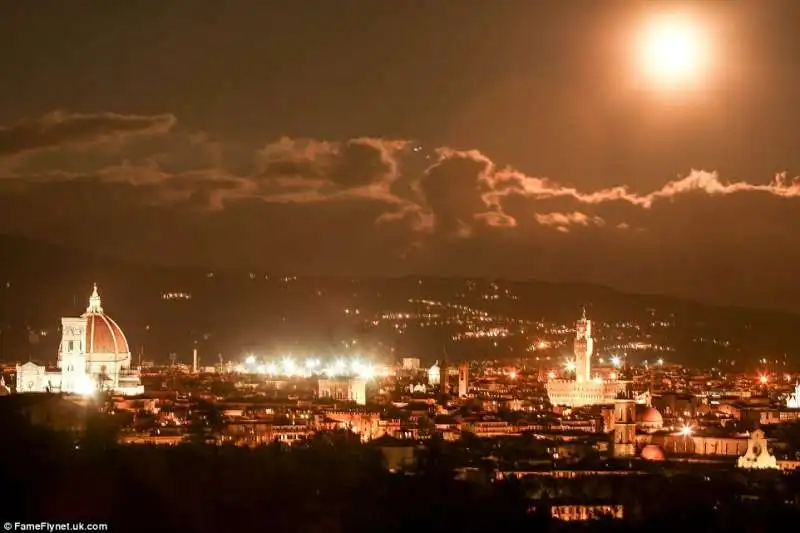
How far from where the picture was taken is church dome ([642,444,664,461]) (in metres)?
44.5

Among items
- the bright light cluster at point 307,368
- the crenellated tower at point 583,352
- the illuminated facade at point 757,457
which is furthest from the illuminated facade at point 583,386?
the illuminated facade at point 757,457

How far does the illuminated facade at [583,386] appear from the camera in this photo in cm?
7131

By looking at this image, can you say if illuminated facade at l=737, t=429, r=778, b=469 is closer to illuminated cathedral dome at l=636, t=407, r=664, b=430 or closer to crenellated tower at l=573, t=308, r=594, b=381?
illuminated cathedral dome at l=636, t=407, r=664, b=430

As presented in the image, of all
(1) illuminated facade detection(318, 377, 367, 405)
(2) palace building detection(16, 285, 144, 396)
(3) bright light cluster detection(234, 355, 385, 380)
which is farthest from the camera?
(3) bright light cluster detection(234, 355, 385, 380)

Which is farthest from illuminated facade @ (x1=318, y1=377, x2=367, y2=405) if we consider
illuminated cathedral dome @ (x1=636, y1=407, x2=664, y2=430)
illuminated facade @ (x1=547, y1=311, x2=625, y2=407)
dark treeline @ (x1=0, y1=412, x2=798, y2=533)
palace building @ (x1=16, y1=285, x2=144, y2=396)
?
dark treeline @ (x1=0, y1=412, x2=798, y2=533)

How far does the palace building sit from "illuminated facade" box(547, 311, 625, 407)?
16.2 meters

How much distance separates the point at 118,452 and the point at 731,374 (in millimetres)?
80001

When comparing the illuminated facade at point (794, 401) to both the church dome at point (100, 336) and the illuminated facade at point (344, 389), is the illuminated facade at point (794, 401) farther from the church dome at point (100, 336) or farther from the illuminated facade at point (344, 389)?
the church dome at point (100, 336)

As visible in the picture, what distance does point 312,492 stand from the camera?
30000mm

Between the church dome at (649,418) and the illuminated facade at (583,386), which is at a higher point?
the illuminated facade at (583,386)

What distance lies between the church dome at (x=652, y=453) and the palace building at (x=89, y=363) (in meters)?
17.5

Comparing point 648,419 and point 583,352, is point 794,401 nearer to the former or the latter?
point 583,352

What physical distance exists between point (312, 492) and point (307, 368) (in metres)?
57.8

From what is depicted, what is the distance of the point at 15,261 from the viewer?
87062 millimetres
